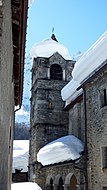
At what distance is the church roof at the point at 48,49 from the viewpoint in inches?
945

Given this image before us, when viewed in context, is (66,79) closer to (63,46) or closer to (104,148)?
(63,46)

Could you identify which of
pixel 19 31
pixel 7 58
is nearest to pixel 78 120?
pixel 19 31

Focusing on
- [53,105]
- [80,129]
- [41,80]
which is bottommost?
[80,129]

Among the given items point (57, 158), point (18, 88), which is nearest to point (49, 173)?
point (57, 158)

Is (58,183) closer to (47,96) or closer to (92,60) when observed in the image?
(47,96)

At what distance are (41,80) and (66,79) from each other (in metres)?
2.05

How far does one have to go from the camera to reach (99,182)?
39.6 feet

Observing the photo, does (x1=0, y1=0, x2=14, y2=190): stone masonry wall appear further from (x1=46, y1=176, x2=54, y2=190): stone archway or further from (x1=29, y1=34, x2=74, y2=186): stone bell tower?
(x1=29, y1=34, x2=74, y2=186): stone bell tower

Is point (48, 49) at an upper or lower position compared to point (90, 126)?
upper

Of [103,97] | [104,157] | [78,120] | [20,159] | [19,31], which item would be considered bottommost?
[20,159]

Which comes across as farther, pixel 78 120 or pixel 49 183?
pixel 49 183

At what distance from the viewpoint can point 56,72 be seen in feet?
78.0

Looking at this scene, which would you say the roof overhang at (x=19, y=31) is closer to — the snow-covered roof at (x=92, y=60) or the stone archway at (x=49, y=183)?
the snow-covered roof at (x=92, y=60)

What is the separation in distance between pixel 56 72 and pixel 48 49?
2085mm
